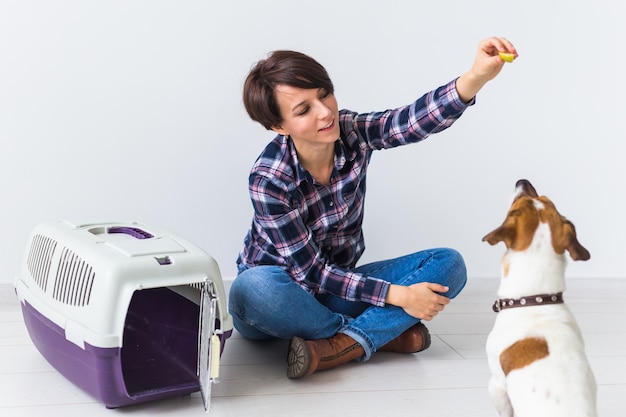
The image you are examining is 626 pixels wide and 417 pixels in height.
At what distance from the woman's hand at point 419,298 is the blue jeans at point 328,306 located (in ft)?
0.11

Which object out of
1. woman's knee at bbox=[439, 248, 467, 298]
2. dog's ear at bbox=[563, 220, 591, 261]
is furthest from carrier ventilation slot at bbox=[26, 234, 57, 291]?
dog's ear at bbox=[563, 220, 591, 261]

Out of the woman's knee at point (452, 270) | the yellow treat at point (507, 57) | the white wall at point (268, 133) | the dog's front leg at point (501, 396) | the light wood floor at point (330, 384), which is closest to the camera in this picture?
the dog's front leg at point (501, 396)

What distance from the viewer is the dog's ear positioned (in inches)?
44.1

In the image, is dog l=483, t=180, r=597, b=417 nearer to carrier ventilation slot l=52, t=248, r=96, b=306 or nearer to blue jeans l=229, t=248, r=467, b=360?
blue jeans l=229, t=248, r=467, b=360

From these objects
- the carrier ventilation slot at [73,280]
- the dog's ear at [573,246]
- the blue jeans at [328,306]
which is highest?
the dog's ear at [573,246]

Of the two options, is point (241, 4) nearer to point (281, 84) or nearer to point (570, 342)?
point (281, 84)

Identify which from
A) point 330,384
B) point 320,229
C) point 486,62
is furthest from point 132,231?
point 486,62

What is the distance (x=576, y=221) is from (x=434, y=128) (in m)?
0.86

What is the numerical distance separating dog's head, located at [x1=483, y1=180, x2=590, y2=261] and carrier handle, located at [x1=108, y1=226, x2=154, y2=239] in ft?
2.46

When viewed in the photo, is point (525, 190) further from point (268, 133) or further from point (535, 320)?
point (268, 133)

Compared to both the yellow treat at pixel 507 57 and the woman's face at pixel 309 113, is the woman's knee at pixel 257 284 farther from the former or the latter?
the yellow treat at pixel 507 57

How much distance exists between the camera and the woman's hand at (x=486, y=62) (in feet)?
4.71

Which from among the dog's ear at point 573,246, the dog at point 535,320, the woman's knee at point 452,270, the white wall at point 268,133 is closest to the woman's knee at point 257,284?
the woman's knee at point 452,270

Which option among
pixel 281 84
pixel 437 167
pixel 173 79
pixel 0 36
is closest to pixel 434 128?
pixel 281 84
